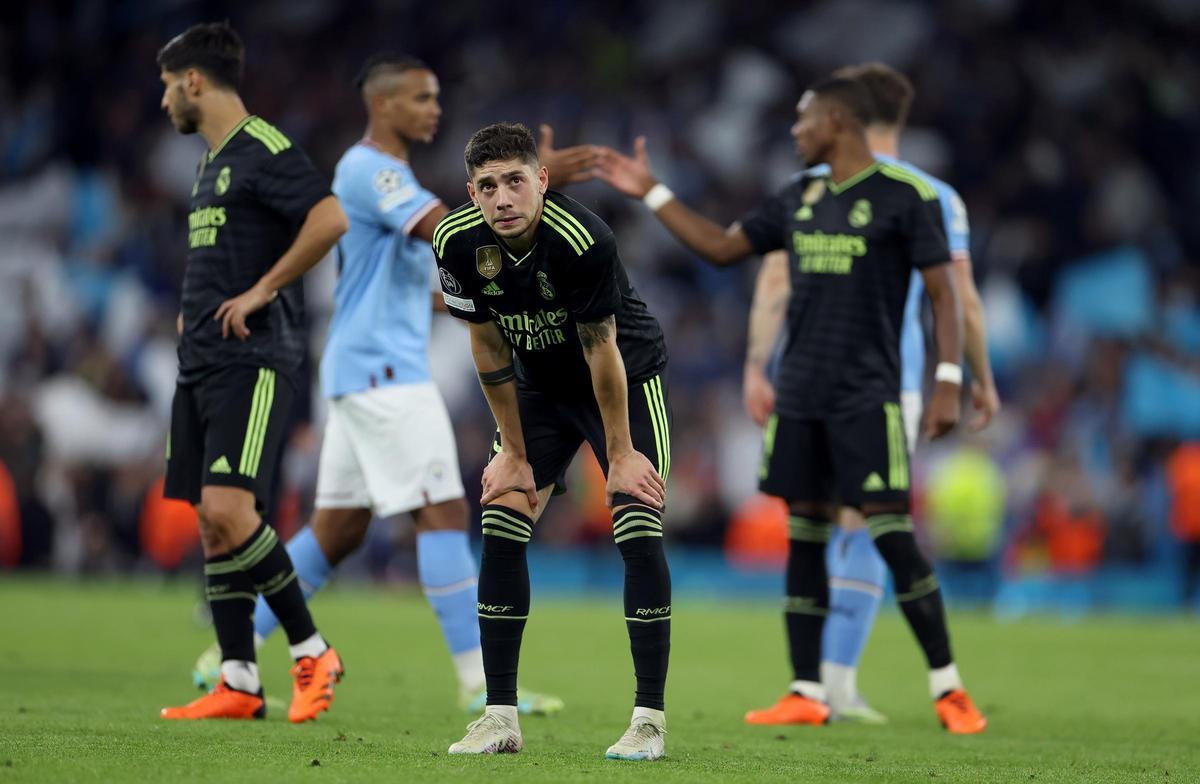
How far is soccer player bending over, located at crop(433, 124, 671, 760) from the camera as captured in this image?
5.42 metres

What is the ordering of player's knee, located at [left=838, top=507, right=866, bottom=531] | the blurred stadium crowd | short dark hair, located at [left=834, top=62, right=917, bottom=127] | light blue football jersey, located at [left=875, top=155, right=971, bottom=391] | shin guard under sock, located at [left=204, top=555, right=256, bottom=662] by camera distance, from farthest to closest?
the blurred stadium crowd
short dark hair, located at [left=834, top=62, right=917, bottom=127]
light blue football jersey, located at [left=875, top=155, right=971, bottom=391]
player's knee, located at [left=838, top=507, right=866, bottom=531]
shin guard under sock, located at [left=204, top=555, right=256, bottom=662]

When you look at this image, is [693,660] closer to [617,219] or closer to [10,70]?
[617,219]

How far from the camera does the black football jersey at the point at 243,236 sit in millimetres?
6859

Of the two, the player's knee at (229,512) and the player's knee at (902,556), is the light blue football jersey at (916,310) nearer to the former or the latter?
the player's knee at (902,556)

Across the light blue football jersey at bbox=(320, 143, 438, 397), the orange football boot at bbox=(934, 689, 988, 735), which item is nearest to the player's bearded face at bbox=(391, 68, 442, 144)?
the light blue football jersey at bbox=(320, 143, 438, 397)

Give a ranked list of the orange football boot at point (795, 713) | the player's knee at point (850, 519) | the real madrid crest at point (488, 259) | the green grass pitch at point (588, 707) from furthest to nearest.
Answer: the player's knee at point (850, 519)
the orange football boot at point (795, 713)
the real madrid crest at point (488, 259)
the green grass pitch at point (588, 707)

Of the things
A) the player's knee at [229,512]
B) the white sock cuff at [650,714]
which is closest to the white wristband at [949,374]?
the white sock cuff at [650,714]

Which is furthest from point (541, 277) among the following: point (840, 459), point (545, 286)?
point (840, 459)

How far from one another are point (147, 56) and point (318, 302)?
5236 mm

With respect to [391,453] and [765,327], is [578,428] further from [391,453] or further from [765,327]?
[765,327]

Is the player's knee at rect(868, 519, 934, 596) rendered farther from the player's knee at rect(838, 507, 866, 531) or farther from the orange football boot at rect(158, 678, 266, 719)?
the orange football boot at rect(158, 678, 266, 719)

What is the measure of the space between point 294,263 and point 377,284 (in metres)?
0.93

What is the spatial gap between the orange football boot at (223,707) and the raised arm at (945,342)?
3.16 meters

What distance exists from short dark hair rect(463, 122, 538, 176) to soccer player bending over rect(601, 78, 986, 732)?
1939 millimetres
